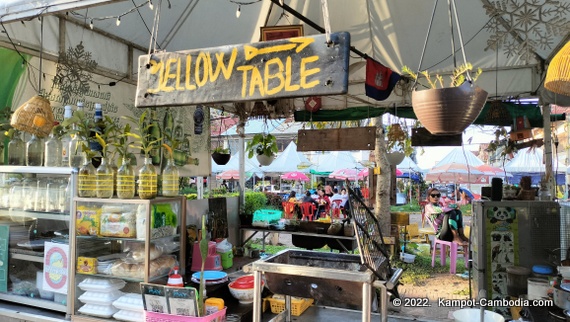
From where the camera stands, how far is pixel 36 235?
3.26 meters

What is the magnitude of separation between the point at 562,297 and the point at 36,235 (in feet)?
13.0

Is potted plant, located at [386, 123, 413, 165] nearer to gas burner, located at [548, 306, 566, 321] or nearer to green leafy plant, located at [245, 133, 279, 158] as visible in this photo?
green leafy plant, located at [245, 133, 279, 158]

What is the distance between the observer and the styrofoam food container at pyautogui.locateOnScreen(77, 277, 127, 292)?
2.81 m

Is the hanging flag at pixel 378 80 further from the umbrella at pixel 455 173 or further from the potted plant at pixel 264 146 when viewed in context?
the umbrella at pixel 455 173

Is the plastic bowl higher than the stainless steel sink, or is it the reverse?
the stainless steel sink

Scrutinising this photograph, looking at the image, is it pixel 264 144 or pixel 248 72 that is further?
pixel 264 144

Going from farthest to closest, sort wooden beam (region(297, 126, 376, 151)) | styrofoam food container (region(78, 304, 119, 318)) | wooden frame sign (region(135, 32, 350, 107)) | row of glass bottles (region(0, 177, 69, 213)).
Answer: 1. wooden beam (region(297, 126, 376, 151))
2. row of glass bottles (region(0, 177, 69, 213))
3. styrofoam food container (region(78, 304, 119, 318))
4. wooden frame sign (region(135, 32, 350, 107))

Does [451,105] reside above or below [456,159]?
below

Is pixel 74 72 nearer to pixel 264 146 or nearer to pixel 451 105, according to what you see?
pixel 264 146

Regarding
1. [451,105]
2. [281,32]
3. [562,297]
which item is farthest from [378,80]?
[562,297]

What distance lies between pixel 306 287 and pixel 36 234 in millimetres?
2621

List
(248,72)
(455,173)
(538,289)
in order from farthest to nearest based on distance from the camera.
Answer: (455,173)
(538,289)
(248,72)

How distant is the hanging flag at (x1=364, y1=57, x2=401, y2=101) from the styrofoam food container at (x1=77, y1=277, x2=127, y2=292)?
3590mm

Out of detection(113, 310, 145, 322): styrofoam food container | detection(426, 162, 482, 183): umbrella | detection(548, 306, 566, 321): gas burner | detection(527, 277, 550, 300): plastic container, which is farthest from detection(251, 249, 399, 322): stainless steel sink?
detection(426, 162, 482, 183): umbrella
